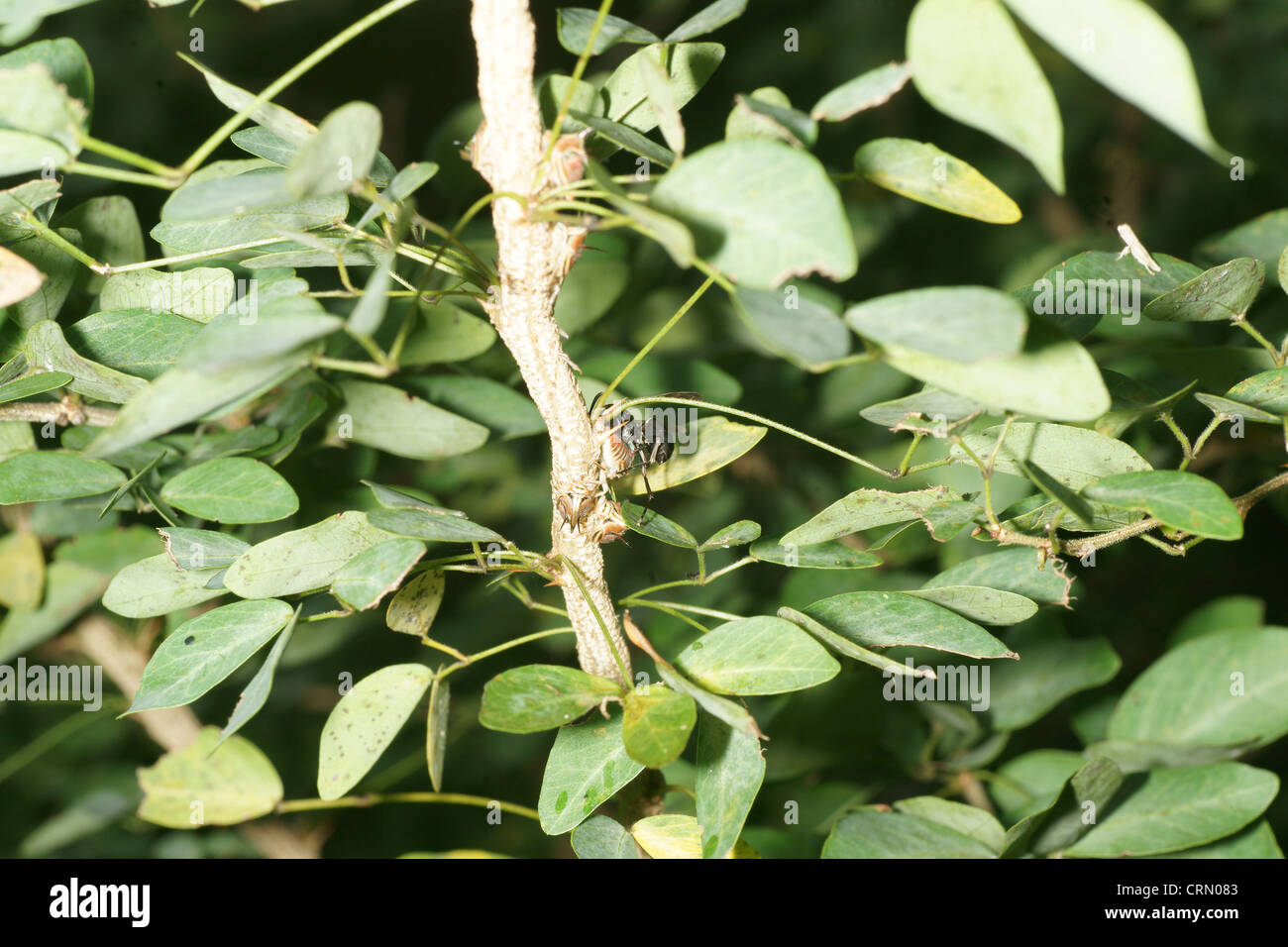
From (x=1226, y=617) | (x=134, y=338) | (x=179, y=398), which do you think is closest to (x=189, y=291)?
(x=134, y=338)

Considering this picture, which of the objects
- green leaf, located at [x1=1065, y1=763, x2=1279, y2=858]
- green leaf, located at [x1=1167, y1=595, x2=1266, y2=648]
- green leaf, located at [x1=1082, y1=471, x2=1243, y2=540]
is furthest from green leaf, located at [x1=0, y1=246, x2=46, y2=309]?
green leaf, located at [x1=1167, y1=595, x2=1266, y2=648]

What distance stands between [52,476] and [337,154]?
37 centimetres

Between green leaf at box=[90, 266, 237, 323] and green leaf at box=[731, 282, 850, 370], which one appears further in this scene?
green leaf at box=[90, 266, 237, 323]

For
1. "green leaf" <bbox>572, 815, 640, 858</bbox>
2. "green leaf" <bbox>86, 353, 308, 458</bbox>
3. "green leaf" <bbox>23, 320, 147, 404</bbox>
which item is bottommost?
"green leaf" <bbox>572, 815, 640, 858</bbox>

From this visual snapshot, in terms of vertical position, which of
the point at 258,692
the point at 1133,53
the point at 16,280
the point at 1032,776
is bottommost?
the point at 1032,776

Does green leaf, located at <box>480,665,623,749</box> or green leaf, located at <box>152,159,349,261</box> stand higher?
green leaf, located at <box>152,159,349,261</box>

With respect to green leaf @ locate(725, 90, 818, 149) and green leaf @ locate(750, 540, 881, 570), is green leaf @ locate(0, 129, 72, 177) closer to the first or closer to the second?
green leaf @ locate(725, 90, 818, 149)

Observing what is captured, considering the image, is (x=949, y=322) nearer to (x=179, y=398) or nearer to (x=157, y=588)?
(x=179, y=398)

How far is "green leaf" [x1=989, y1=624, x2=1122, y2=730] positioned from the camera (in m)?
0.84

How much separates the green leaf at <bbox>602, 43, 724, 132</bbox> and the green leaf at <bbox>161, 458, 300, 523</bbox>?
306 millimetres

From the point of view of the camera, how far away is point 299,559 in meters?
0.53

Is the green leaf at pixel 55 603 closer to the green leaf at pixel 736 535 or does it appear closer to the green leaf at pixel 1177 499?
the green leaf at pixel 736 535

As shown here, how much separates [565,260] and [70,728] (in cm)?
78

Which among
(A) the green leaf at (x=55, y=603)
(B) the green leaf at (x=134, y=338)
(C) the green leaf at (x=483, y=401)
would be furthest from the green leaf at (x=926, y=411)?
(A) the green leaf at (x=55, y=603)
